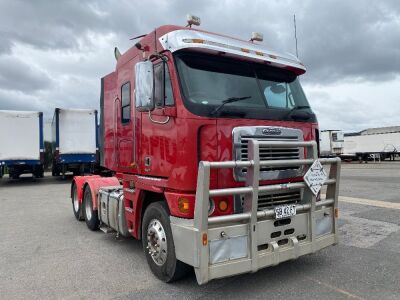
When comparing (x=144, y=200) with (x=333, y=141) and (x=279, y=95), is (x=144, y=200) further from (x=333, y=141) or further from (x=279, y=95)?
(x=333, y=141)

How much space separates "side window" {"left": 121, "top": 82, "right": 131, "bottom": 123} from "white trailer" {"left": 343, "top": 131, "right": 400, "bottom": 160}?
4024cm

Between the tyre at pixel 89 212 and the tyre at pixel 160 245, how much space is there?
119 inches

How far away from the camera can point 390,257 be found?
5598 mm

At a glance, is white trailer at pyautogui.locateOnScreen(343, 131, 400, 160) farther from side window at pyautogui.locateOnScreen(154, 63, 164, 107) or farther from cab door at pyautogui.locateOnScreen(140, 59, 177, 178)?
side window at pyautogui.locateOnScreen(154, 63, 164, 107)

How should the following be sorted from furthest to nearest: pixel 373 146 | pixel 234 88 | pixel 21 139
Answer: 1. pixel 373 146
2. pixel 21 139
3. pixel 234 88

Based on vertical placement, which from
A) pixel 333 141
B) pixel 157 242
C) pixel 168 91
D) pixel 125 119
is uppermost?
pixel 333 141

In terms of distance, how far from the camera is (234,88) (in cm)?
471

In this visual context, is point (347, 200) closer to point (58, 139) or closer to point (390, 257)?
point (390, 257)

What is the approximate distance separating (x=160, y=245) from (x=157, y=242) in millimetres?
92

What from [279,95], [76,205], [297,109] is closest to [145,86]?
[279,95]

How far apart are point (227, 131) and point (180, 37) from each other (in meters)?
1.24

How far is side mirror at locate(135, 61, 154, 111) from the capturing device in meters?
4.45

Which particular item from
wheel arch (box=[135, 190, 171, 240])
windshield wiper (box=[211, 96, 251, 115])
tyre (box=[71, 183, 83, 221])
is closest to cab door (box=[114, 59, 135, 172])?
wheel arch (box=[135, 190, 171, 240])

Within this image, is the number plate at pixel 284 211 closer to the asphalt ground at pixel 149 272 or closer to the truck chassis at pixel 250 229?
the truck chassis at pixel 250 229
